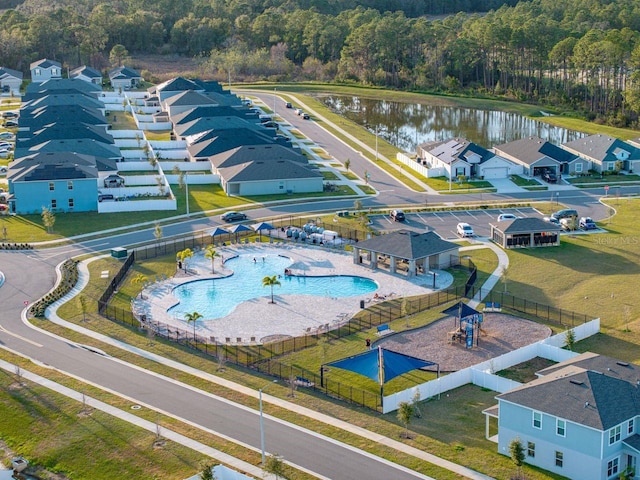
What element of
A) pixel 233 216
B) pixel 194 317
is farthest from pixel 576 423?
pixel 233 216

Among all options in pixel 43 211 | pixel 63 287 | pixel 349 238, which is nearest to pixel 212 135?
pixel 43 211

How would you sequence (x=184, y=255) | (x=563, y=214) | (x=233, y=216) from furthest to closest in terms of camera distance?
1. (x=233, y=216)
2. (x=563, y=214)
3. (x=184, y=255)

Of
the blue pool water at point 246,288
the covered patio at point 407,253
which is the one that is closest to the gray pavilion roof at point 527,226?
the covered patio at point 407,253

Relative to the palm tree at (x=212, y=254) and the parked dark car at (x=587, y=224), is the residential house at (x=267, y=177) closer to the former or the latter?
the palm tree at (x=212, y=254)

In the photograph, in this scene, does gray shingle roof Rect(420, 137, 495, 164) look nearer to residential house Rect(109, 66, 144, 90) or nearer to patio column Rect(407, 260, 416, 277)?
patio column Rect(407, 260, 416, 277)

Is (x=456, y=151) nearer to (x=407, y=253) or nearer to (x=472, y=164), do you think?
(x=472, y=164)

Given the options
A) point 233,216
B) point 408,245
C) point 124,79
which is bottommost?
point 233,216
